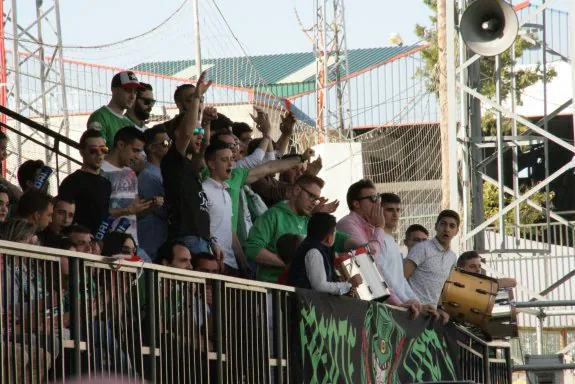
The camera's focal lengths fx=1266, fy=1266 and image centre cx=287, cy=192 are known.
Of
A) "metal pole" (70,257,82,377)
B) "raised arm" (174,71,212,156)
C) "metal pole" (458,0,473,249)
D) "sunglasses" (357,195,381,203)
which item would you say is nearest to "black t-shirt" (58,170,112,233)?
"raised arm" (174,71,212,156)

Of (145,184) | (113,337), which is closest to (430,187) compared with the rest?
(145,184)

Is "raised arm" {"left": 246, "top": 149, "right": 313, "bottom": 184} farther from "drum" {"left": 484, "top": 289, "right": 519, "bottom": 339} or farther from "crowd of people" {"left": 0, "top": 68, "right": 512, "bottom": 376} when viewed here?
"drum" {"left": 484, "top": 289, "right": 519, "bottom": 339}

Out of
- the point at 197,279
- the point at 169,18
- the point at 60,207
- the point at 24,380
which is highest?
the point at 169,18

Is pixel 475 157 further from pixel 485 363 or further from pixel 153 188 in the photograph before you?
pixel 153 188

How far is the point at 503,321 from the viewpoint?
12688 mm

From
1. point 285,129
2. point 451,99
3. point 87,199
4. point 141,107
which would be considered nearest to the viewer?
point 87,199

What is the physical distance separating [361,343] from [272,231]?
1.07 meters

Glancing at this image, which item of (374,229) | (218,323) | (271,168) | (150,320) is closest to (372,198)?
(374,229)

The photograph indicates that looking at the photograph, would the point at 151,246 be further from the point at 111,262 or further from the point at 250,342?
the point at 111,262

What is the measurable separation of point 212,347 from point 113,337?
4.13ft

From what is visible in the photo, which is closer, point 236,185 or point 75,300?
point 75,300

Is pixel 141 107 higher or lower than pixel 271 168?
higher

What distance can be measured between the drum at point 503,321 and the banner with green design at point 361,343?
117cm

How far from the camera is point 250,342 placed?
26.7ft
